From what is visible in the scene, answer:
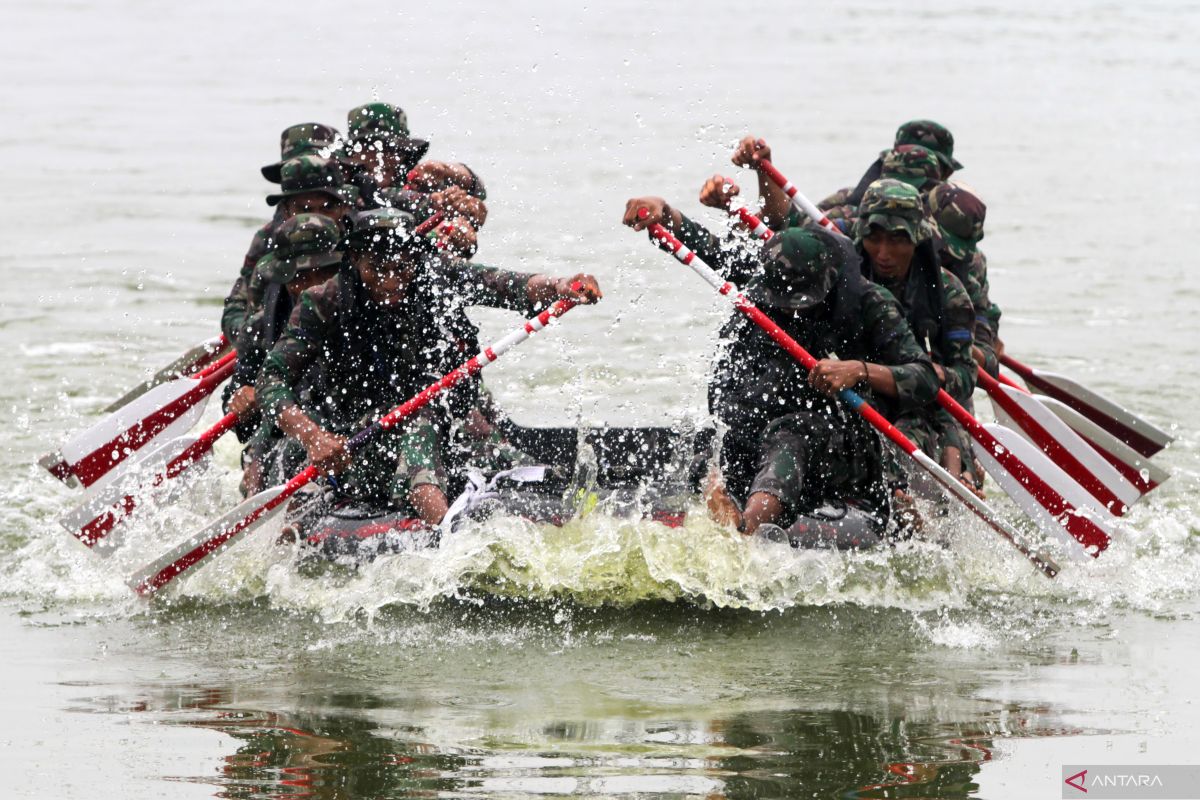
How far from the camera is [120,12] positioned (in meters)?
38.3

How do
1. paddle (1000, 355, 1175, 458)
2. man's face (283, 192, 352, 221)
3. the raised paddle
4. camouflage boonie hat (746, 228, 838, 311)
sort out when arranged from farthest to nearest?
paddle (1000, 355, 1175, 458) < man's face (283, 192, 352, 221) < the raised paddle < camouflage boonie hat (746, 228, 838, 311)

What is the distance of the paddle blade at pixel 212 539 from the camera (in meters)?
9.07

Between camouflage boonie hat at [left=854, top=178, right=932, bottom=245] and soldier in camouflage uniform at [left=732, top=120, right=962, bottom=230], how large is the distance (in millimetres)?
770

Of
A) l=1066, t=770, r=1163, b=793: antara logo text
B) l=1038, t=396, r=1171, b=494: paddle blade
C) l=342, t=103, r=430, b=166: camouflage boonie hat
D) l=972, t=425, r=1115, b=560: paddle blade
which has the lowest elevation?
l=1066, t=770, r=1163, b=793: antara logo text

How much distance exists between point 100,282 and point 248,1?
22.9 metres

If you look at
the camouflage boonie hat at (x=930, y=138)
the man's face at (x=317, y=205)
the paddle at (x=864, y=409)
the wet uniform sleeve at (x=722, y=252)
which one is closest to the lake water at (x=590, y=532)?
the paddle at (x=864, y=409)

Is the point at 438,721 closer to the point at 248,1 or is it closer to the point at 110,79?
the point at 110,79

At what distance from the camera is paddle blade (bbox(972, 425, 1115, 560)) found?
373 inches

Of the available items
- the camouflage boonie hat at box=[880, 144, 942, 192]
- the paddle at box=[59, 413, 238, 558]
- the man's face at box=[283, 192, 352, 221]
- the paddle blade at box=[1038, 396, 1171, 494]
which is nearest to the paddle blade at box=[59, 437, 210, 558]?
the paddle at box=[59, 413, 238, 558]

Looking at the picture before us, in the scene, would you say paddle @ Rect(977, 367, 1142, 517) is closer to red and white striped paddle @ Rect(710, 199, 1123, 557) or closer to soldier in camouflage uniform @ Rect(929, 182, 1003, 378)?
soldier in camouflage uniform @ Rect(929, 182, 1003, 378)

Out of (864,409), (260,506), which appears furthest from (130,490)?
(864,409)

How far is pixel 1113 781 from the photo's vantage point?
674cm

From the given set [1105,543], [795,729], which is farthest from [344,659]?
[1105,543]

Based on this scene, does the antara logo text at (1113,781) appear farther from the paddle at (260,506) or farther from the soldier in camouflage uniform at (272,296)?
the soldier in camouflage uniform at (272,296)
